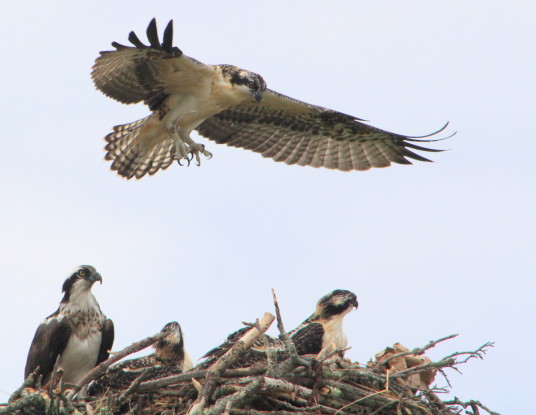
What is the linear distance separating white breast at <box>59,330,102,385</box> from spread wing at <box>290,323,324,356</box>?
6.31 ft

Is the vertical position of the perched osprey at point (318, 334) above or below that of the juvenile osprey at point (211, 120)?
below

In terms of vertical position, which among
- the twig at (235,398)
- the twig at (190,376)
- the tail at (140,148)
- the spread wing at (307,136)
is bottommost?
the twig at (235,398)

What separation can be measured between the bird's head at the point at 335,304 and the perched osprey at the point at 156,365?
137 centimetres

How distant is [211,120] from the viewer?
1333 centimetres

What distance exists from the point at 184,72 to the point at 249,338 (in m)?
4.49

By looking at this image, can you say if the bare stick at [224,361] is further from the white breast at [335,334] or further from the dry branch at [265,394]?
the white breast at [335,334]

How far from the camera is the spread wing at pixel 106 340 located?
Answer: 9730 mm

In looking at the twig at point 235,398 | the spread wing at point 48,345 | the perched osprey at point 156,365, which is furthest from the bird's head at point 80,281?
the twig at point 235,398

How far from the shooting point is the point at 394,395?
8.50 metres

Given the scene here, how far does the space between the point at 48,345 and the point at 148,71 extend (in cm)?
375

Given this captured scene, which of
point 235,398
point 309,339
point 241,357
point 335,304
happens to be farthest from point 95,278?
point 235,398

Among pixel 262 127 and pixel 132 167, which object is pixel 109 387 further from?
pixel 262 127

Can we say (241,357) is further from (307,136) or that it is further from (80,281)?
(307,136)

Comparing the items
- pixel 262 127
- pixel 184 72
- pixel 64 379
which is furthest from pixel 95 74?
pixel 64 379
